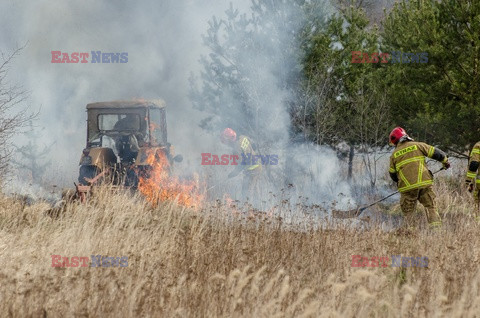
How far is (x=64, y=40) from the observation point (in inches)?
836

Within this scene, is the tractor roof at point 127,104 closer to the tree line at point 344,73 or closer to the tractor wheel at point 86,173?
the tractor wheel at point 86,173

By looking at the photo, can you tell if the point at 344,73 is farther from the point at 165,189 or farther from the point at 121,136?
the point at 165,189

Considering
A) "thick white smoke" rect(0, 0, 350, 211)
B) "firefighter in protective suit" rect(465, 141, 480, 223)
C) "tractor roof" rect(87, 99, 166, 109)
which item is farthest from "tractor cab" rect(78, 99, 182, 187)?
"thick white smoke" rect(0, 0, 350, 211)

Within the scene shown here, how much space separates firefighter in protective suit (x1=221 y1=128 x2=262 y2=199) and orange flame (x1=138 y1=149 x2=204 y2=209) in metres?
1.18

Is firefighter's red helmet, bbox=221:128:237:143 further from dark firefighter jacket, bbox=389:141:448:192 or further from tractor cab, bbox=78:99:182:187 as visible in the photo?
dark firefighter jacket, bbox=389:141:448:192

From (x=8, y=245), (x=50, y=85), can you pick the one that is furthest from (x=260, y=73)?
(x=50, y=85)

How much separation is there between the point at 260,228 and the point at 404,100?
632 centimetres

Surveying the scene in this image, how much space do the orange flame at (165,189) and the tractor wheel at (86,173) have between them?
2.85 feet

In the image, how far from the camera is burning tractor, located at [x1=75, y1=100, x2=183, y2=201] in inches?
347

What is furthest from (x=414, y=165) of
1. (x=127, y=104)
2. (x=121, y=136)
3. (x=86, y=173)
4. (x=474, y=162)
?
(x=86, y=173)

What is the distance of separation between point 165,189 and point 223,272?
12.2 ft

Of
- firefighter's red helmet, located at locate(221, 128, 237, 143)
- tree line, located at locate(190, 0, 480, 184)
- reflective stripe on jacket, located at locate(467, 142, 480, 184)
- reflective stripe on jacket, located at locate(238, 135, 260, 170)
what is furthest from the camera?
tree line, located at locate(190, 0, 480, 184)

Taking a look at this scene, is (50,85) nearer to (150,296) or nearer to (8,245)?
(8,245)

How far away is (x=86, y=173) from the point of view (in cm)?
900
